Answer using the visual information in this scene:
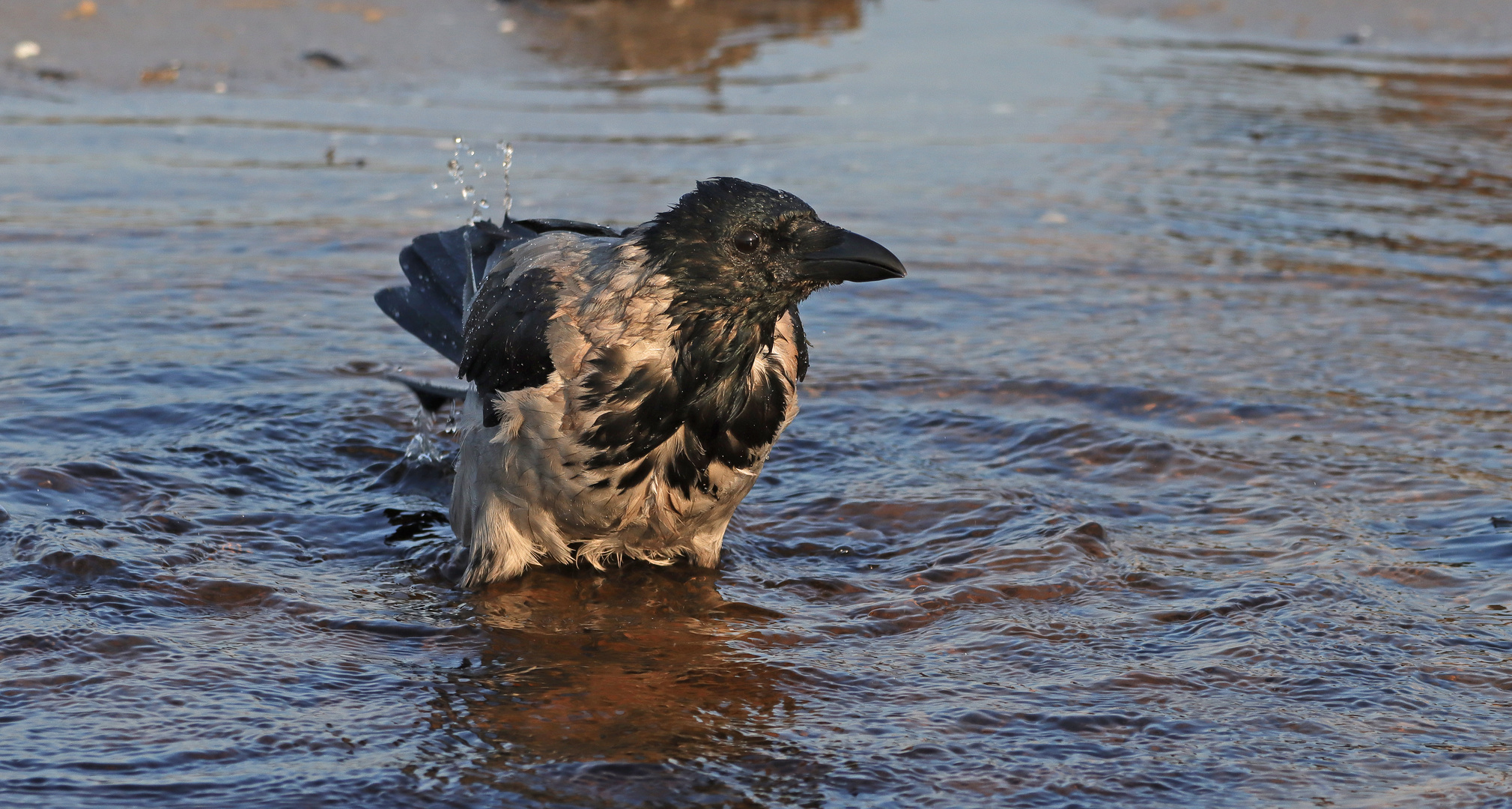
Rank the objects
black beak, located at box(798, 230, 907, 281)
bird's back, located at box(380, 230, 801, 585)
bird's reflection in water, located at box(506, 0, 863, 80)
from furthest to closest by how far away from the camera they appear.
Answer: bird's reflection in water, located at box(506, 0, 863, 80) < bird's back, located at box(380, 230, 801, 585) < black beak, located at box(798, 230, 907, 281)

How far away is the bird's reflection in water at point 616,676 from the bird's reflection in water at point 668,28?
863 centimetres

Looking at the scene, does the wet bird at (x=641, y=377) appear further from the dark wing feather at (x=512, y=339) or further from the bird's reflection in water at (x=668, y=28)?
the bird's reflection in water at (x=668, y=28)

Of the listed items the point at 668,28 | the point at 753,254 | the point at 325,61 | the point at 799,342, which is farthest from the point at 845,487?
the point at 668,28

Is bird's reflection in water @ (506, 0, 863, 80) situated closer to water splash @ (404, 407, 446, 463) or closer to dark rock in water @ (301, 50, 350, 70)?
dark rock in water @ (301, 50, 350, 70)

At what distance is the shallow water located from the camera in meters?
3.66

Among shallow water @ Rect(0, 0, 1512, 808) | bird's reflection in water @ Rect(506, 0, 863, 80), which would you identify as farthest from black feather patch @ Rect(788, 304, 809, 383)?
bird's reflection in water @ Rect(506, 0, 863, 80)

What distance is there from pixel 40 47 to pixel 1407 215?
9.51 m

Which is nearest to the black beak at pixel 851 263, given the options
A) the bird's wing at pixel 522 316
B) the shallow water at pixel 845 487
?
the bird's wing at pixel 522 316

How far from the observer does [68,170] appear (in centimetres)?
873

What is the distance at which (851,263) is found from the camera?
3988mm

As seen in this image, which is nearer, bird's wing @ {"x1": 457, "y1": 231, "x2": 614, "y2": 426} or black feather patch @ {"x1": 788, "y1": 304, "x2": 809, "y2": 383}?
bird's wing @ {"x1": 457, "y1": 231, "x2": 614, "y2": 426}

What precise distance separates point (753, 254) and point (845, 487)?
157cm

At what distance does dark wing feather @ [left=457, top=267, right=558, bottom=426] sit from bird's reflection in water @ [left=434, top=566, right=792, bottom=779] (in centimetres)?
61

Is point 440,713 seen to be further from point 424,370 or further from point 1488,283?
point 1488,283
